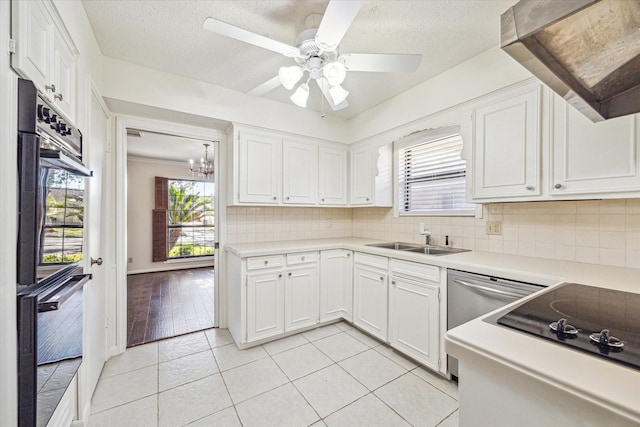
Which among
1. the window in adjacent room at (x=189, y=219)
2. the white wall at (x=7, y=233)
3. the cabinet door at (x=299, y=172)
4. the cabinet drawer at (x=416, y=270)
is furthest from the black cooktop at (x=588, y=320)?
the window in adjacent room at (x=189, y=219)

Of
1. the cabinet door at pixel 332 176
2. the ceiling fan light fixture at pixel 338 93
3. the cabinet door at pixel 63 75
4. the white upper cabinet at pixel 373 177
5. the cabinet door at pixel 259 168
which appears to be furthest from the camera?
the cabinet door at pixel 332 176

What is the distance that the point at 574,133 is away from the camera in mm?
1566

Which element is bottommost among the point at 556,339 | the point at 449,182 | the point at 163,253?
the point at 163,253

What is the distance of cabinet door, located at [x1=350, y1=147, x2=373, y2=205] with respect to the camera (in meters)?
3.12

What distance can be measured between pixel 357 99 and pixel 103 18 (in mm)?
2135

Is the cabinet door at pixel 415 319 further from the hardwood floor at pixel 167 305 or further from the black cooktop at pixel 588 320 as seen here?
the hardwood floor at pixel 167 305

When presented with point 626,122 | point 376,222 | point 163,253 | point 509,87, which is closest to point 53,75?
point 509,87

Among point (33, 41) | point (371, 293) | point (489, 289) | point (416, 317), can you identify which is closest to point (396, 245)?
point (371, 293)

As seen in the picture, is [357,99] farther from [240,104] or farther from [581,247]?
[581,247]

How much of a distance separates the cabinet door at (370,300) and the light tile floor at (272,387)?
16 centimetres

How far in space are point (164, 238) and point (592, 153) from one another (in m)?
6.30

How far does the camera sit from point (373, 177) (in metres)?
3.07

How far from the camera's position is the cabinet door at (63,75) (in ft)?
3.84

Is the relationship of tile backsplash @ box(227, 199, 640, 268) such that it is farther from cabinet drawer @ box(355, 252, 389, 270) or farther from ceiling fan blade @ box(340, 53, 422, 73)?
ceiling fan blade @ box(340, 53, 422, 73)
